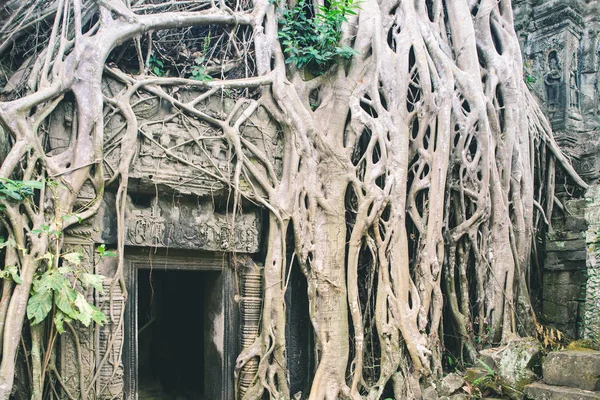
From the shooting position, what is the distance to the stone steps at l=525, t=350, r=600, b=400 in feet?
12.2

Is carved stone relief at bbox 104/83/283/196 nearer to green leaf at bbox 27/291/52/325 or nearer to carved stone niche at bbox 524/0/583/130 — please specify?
green leaf at bbox 27/291/52/325

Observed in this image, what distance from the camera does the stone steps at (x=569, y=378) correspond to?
3713 mm

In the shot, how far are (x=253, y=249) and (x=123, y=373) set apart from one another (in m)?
1.34

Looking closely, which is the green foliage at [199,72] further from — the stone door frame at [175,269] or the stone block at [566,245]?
the stone block at [566,245]

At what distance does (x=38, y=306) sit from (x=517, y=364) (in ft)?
11.2

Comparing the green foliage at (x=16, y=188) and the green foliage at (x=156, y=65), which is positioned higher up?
Result: the green foliage at (x=156, y=65)

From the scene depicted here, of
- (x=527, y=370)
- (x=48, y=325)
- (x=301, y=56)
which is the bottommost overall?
(x=527, y=370)

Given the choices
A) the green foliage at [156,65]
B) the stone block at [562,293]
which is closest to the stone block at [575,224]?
the stone block at [562,293]

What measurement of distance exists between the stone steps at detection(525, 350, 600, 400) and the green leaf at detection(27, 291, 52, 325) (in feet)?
10.9

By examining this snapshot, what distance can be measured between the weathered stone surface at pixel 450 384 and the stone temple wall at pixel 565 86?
161 centimetres

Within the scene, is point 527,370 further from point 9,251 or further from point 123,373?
point 9,251

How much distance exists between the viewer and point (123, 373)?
399 cm

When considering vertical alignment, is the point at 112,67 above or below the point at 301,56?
below

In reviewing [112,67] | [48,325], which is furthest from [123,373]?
[112,67]
